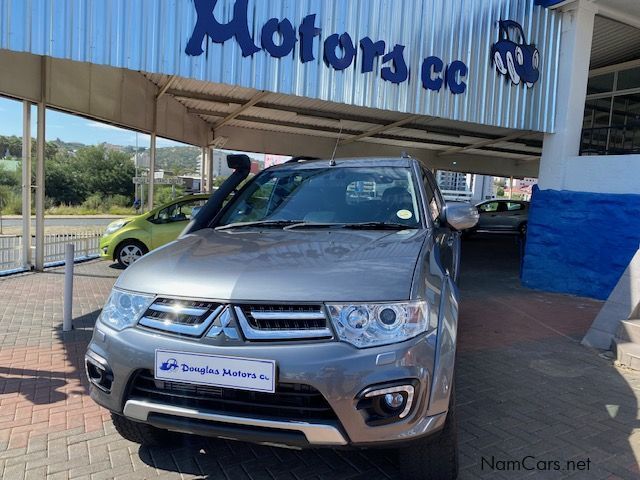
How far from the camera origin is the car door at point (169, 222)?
32.0ft

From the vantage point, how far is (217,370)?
7.06 feet

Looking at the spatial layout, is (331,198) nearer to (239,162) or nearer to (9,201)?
(239,162)

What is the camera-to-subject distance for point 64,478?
8.70ft

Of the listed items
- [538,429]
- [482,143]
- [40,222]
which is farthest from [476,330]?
[482,143]

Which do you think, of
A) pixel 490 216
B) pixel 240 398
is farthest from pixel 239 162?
pixel 490 216

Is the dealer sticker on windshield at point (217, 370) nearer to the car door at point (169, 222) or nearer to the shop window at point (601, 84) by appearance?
the car door at point (169, 222)

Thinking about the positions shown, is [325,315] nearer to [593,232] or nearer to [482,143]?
[593,232]

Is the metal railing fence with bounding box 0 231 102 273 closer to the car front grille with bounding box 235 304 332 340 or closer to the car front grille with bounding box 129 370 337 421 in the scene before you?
the car front grille with bounding box 129 370 337 421

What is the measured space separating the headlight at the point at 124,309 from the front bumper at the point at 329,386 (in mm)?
214

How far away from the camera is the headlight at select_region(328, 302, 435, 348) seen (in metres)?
2.14

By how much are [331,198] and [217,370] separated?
5.89ft

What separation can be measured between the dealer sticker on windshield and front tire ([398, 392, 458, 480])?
2.61 feet

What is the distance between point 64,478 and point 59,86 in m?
7.94

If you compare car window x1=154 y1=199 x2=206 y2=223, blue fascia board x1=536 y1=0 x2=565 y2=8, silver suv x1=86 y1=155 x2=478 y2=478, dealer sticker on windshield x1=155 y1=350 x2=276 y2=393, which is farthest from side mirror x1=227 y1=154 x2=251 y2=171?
blue fascia board x1=536 y1=0 x2=565 y2=8
